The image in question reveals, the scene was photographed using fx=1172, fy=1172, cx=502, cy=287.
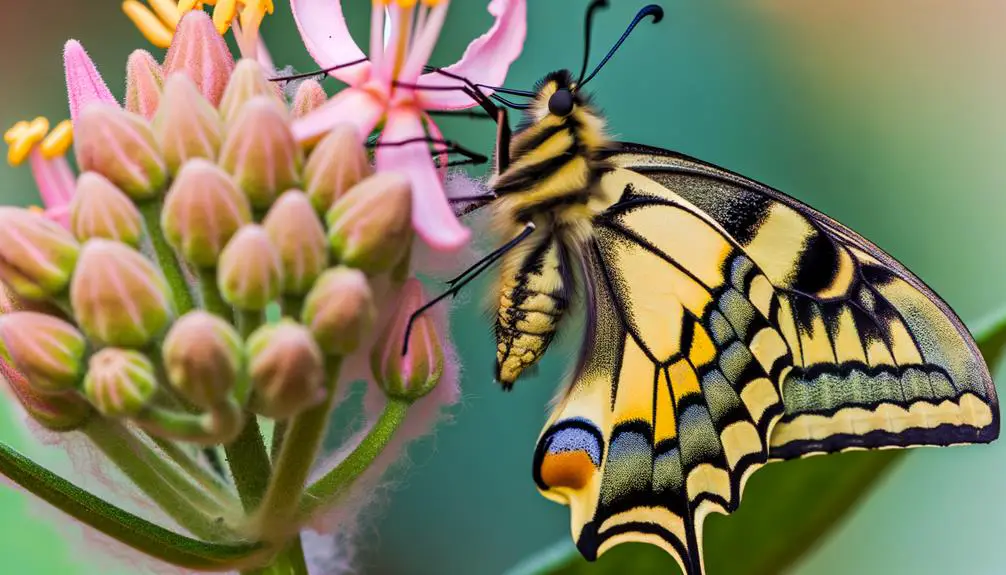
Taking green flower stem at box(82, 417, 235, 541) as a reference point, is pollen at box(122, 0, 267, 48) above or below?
above

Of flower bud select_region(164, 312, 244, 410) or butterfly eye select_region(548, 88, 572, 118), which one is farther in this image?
butterfly eye select_region(548, 88, 572, 118)

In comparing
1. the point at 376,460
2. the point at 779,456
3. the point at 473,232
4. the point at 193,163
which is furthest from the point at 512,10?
the point at 779,456

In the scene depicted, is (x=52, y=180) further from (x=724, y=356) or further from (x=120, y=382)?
(x=724, y=356)

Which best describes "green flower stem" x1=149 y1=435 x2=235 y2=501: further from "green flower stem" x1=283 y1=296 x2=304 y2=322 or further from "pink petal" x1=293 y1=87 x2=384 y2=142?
"pink petal" x1=293 y1=87 x2=384 y2=142

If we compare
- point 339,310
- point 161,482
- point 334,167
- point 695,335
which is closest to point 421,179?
point 334,167

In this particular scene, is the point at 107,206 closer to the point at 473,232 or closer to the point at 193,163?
the point at 193,163

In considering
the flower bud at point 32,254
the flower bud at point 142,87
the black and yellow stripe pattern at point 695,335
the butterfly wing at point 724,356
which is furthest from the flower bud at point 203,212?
the butterfly wing at point 724,356

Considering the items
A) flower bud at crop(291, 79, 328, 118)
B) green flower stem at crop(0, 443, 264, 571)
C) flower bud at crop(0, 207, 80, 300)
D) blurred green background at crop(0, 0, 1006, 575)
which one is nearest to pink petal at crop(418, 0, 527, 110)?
flower bud at crop(291, 79, 328, 118)
